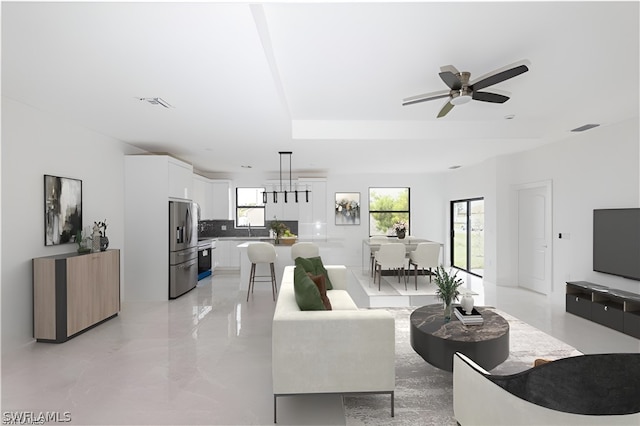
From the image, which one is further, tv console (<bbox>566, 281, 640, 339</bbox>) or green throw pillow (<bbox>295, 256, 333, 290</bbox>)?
green throw pillow (<bbox>295, 256, 333, 290</bbox>)

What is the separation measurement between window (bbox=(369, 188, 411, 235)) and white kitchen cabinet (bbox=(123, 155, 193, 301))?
5.59 meters

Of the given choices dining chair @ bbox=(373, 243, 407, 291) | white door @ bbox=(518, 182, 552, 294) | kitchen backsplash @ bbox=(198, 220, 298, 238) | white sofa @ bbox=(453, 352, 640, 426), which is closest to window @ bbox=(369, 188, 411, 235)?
kitchen backsplash @ bbox=(198, 220, 298, 238)

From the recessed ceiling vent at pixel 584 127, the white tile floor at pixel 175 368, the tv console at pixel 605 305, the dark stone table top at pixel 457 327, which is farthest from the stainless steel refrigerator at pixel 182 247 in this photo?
the recessed ceiling vent at pixel 584 127

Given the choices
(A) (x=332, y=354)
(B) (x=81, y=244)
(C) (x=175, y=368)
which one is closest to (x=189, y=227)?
(B) (x=81, y=244)

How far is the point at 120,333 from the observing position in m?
4.23

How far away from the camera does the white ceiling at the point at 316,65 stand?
7.10 ft

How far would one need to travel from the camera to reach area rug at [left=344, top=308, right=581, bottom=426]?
2422 mm

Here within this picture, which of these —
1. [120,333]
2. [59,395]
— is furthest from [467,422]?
[120,333]

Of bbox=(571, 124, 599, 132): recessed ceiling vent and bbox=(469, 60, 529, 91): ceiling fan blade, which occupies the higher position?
bbox=(571, 124, 599, 132): recessed ceiling vent

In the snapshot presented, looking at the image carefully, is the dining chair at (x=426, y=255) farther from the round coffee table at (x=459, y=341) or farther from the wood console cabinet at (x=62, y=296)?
the wood console cabinet at (x=62, y=296)

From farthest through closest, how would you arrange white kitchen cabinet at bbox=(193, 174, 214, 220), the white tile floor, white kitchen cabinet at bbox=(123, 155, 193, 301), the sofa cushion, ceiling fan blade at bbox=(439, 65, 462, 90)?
white kitchen cabinet at bbox=(193, 174, 214, 220), white kitchen cabinet at bbox=(123, 155, 193, 301), the sofa cushion, ceiling fan blade at bbox=(439, 65, 462, 90), the white tile floor

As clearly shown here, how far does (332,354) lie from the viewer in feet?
7.94

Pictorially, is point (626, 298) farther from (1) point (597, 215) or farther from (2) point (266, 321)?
(2) point (266, 321)

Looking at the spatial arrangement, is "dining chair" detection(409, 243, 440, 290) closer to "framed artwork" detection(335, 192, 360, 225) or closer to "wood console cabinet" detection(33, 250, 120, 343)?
"framed artwork" detection(335, 192, 360, 225)
